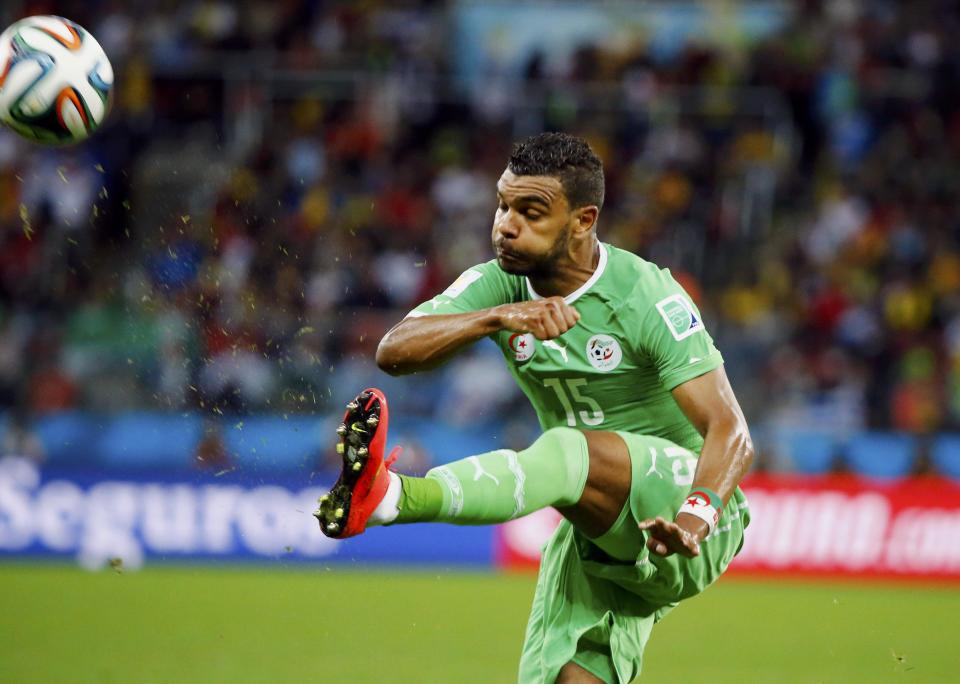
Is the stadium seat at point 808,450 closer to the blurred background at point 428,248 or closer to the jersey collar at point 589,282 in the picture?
the blurred background at point 428,248

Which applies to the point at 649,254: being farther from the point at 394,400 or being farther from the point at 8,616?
the point at 8,616

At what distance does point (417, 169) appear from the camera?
59.2ft

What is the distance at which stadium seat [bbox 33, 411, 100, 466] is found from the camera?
14.0 metres

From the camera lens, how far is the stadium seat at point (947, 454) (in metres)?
15.0

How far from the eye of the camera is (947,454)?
49.4 feet

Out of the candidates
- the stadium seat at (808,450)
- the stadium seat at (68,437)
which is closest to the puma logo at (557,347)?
the stadium seat at (68,437)

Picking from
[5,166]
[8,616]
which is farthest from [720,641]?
[5,166]

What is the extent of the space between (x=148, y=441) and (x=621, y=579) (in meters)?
9.15

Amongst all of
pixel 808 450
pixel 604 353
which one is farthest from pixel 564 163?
pixel 808 450

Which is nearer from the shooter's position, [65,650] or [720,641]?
[65,650]

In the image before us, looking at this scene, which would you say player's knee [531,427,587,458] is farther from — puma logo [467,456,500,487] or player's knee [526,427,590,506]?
puma logo [467,456,500,487]

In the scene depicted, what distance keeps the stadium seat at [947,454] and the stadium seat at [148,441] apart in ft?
25.4

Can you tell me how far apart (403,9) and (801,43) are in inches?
224

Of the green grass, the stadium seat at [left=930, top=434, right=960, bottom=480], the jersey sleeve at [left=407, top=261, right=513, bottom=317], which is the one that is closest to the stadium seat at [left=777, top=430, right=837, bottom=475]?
the stadium seat at [left=930, top=434, right=960, bottom=480]
